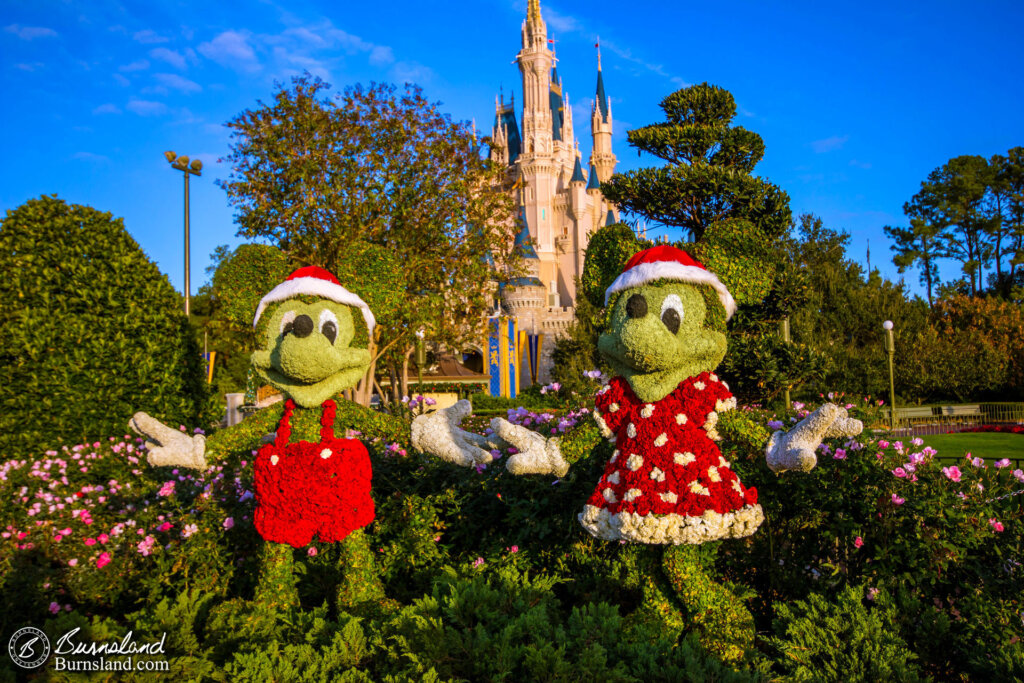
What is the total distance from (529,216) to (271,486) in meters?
48.9

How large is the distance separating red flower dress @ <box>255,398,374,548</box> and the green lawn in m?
10.5

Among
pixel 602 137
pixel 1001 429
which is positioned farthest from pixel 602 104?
pixel 1001 429

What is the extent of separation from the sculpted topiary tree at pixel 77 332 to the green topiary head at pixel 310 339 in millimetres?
1835

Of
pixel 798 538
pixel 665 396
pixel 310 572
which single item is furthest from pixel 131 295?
pixel 798 538

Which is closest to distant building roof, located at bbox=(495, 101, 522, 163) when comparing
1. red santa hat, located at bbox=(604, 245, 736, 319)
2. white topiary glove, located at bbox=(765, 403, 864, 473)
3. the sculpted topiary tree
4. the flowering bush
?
the sculpted topiary tree

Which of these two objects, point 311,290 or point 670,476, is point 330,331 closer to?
point 311,290

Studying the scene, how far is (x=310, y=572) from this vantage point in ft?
13.4

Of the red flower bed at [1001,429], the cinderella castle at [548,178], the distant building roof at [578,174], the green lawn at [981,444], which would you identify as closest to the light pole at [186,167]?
the green lawn at [981,444]

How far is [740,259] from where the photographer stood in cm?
342

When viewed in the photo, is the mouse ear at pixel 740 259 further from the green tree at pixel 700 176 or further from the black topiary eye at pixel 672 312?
the green tree at pixel 700 176

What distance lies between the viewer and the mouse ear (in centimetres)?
341

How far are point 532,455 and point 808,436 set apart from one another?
4.36 feet

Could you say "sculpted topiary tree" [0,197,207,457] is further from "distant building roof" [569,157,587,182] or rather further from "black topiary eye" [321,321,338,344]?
"distant building roof" [569,157,587,182]

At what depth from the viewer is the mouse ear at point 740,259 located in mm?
3412
